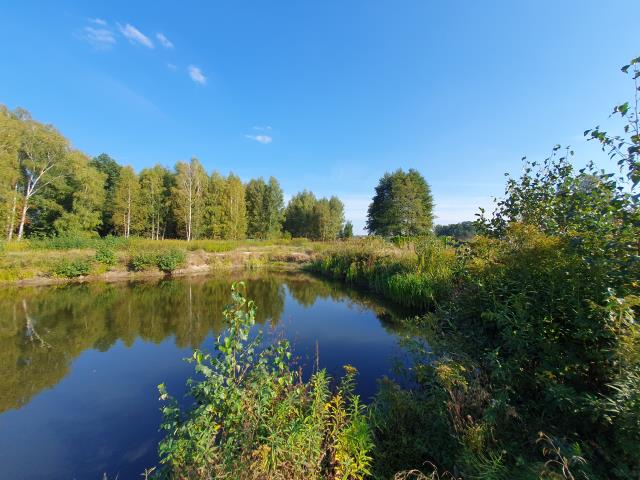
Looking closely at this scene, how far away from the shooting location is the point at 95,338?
7023 millimetres

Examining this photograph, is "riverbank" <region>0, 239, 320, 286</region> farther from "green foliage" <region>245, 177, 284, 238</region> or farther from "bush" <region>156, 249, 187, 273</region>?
"green foliage" <region>245, 177, 284, 238</region>

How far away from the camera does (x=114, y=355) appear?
607cm

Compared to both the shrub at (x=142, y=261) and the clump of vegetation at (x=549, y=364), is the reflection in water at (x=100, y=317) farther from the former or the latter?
the clump of vegetation at (x=549, y=364)

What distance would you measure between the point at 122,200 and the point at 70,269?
18.0 m

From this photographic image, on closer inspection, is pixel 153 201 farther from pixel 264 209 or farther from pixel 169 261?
pixel 169 261

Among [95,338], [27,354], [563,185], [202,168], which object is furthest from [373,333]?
[202,168]

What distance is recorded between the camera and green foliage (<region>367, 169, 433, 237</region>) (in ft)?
93.3

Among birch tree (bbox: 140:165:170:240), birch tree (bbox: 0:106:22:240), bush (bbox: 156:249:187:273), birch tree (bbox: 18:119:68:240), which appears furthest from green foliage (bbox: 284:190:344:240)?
birch tree (bbox: 0:106:22:240)

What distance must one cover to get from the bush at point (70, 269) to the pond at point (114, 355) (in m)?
2.10

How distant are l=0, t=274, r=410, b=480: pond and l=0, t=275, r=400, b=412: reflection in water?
32 mm

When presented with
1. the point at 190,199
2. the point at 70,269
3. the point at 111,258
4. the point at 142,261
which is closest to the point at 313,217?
the point at 190,199

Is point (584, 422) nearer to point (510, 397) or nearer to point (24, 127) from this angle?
point (510, 397)

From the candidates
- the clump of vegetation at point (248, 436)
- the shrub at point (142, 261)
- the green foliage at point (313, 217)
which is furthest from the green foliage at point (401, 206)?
the clump of vegetation at point (248, 436)

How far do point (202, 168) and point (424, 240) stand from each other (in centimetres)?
2854
